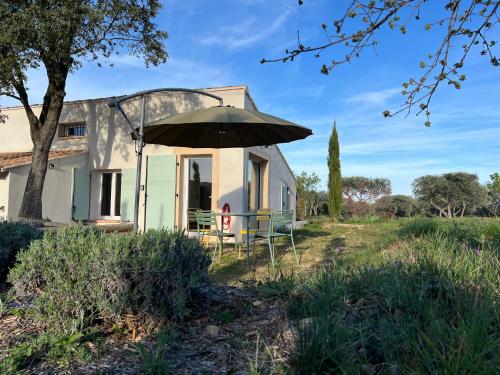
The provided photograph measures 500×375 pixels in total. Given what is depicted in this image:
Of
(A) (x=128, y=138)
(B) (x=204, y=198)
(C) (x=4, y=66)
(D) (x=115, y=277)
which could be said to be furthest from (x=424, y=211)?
(D) (x=115, y=277)

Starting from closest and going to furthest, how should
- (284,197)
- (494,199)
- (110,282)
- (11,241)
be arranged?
(110,282) < (11,241) < (284,197) < (494,199)

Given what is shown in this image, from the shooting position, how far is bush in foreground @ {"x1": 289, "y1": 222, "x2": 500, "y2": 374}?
5.12 ft

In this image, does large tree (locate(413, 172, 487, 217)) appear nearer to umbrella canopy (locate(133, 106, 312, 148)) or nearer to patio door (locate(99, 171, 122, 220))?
patio door (locate(99, 171, 122, 220))

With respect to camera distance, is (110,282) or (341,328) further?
(110,282)

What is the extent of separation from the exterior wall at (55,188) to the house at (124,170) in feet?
0.08

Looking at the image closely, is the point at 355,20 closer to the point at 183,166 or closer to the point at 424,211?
the point at 183,166

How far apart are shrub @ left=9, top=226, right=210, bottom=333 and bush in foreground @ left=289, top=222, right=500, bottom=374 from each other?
77 cm

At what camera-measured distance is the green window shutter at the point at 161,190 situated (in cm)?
1016

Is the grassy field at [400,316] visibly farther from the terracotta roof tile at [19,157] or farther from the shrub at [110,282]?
the terracotta roof tile at [19,157]

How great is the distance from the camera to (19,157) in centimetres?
1132

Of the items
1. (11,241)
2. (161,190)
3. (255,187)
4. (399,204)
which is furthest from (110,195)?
(399,204)

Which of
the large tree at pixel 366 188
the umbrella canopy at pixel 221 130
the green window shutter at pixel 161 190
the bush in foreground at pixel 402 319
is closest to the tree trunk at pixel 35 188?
Answer: the green window shutter at pixel 161 190

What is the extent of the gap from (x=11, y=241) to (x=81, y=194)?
8.08m

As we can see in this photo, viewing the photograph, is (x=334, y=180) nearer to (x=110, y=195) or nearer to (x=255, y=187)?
(x=255, y=187)
